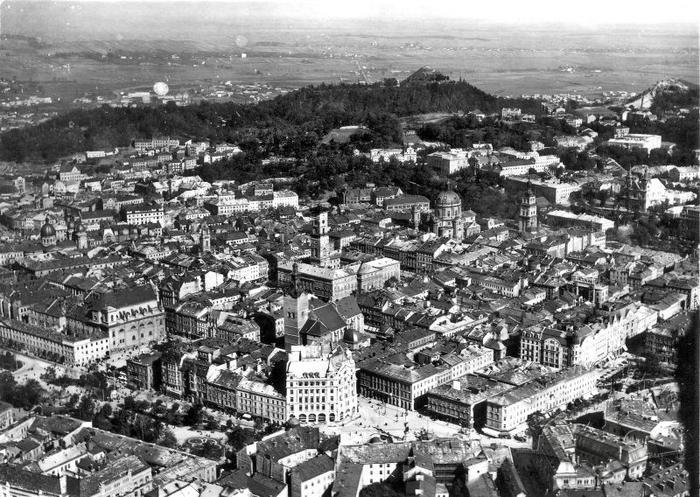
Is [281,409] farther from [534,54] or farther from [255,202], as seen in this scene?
[534,54]

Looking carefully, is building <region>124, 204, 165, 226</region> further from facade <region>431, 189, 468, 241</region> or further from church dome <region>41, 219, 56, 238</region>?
facade <region>431, 189, 468, 241</region>

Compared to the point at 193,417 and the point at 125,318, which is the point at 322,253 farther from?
the point at 193,417

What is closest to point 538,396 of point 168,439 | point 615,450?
point 615,450

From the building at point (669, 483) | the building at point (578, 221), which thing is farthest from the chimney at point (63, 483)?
the building at point (578, 221)

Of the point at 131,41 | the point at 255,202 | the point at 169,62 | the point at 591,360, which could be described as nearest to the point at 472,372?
the point at 591,360

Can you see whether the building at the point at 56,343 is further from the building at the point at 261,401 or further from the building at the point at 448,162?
the building at the point at 448,162

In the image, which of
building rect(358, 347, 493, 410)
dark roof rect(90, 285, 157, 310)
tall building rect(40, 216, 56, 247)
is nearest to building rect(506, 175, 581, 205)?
tall building rect(40, 216, 56, 247)
